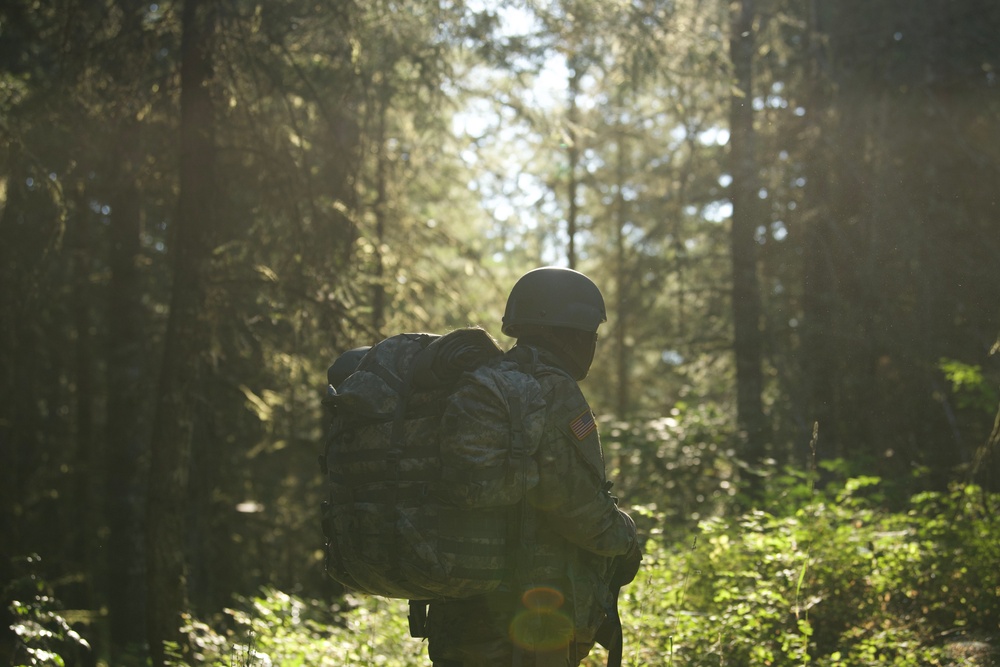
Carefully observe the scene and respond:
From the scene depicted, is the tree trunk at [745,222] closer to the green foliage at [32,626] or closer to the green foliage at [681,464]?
the green foliage at [681,464]

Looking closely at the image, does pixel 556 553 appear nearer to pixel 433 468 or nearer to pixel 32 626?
pixel 433 468

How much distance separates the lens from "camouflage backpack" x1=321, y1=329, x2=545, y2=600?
3504 millimetres

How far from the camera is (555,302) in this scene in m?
4.13

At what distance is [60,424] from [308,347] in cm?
993

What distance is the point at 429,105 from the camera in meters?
9.78

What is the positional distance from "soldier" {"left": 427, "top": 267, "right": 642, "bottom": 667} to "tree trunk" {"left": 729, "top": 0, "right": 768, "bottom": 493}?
8059mm

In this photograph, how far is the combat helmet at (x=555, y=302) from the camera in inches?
162

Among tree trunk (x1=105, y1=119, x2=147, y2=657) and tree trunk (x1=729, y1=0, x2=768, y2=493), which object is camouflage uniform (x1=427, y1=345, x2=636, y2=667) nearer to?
tree trunk (x1=729, y1=0, x2=768, y2=493)

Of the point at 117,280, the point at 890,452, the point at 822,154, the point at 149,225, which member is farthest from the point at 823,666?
the point at 149,225

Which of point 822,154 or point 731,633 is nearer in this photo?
point 731,633

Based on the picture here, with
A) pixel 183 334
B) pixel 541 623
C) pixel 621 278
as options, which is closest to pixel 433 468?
pixel 541 623

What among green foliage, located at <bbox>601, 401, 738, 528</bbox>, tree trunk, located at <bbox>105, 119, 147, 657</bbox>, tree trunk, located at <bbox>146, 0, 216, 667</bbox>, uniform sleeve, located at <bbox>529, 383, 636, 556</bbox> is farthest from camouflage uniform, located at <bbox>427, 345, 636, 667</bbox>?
tree trunk, located at <bbox>105, 119, 147, 657</bbox>

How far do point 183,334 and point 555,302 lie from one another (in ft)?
14.6

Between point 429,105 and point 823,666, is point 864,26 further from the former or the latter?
point 823,666
